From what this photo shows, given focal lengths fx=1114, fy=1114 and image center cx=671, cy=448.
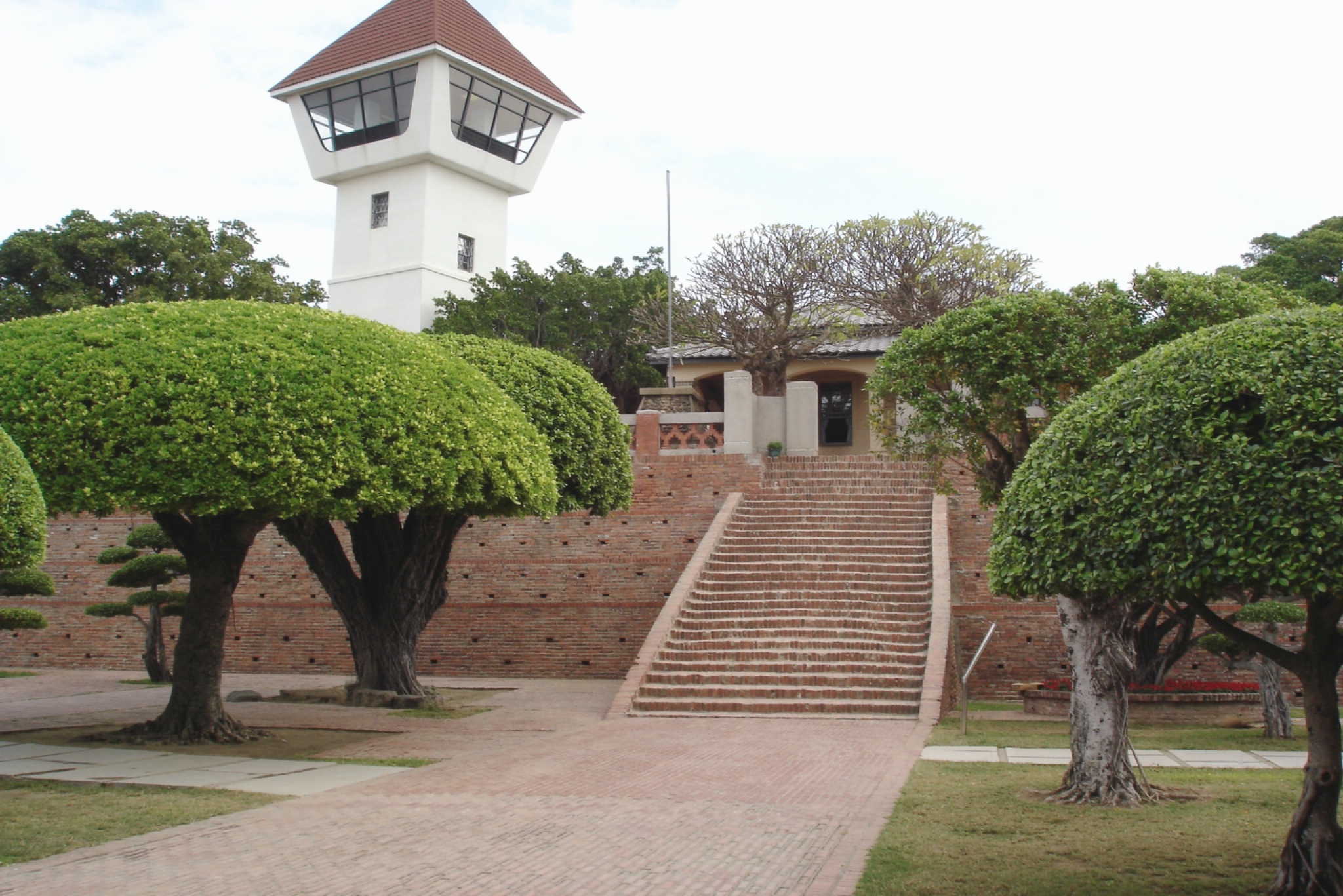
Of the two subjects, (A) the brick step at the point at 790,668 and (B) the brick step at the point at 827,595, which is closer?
(A) the brick step at the point at 790,668

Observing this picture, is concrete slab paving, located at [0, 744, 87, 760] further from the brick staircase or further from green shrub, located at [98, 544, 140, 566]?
green shrub, located at [98, 544, 140, 566]

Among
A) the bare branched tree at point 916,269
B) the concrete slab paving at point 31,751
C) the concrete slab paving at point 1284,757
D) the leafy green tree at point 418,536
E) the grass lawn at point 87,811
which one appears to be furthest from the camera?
the bare branched tree at point 916,269

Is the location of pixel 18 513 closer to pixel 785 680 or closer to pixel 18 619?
pixel 785 680

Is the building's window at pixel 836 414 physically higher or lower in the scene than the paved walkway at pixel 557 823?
higher

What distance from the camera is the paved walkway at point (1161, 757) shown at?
32.7ft

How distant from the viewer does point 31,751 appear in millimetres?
10609

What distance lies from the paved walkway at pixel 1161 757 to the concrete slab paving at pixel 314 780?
5021 mm

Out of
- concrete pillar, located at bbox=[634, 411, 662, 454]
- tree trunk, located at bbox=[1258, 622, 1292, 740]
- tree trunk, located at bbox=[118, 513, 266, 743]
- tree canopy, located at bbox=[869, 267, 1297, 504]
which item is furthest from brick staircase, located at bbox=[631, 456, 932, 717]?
tree trunk, located at bbox=[118, 513, 266, 743]

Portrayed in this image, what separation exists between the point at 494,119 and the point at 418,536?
868 inches

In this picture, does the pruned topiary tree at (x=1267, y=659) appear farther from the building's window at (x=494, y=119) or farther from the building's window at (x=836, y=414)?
the building's window at (x=494, y=119)

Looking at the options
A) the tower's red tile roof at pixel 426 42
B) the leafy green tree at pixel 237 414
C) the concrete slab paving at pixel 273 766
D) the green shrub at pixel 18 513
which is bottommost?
the concrete slab paving at pixel 273 766

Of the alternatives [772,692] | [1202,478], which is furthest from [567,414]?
[1202,478]

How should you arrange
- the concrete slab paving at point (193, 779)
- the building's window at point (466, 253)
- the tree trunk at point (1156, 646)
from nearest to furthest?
1. the concrete slab paving at point (193, 779)
2. the tree trunk at point (1156, 646)
3. the building's window at point (466, 253)

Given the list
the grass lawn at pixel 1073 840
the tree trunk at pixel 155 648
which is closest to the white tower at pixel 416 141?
the tree trunk at pixel 155 648
